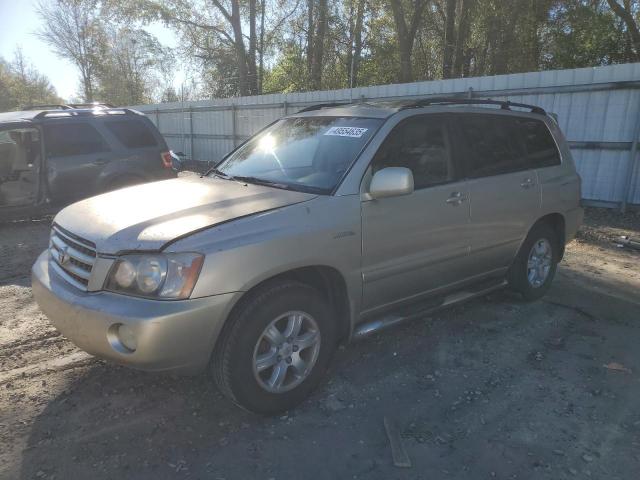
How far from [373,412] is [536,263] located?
8.95ft

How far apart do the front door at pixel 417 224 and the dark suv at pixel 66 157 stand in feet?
17.9

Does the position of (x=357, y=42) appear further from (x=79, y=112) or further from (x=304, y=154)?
(x=304, y=154)

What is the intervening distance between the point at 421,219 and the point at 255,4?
26.7 metres

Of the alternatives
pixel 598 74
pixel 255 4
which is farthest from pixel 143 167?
pixel 255 4

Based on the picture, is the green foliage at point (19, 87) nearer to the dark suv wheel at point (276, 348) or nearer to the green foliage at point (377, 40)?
the green foliage at point (377, 40)

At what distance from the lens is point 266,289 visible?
2.92 metres

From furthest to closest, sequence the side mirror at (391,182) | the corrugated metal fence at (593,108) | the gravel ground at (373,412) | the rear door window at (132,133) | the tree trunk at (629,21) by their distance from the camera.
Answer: the tree trunk at (629,21)
the corrugated metal fence at (593,108)
the rear door window at (132,133)
the side mirror at (391,182)
the gravel ground at (373,412)

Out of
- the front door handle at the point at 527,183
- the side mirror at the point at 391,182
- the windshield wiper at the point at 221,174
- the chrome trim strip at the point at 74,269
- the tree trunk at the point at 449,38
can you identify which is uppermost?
the tree trunk at the point at 449,38

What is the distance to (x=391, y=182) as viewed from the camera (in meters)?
3.27

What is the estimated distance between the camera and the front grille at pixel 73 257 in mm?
2881

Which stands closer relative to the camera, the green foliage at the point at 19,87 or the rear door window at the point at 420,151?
the rear door window at the point at 420,151

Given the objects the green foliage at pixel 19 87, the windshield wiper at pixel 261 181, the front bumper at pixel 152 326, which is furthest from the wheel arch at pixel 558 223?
the green foliage at pixel 19 87

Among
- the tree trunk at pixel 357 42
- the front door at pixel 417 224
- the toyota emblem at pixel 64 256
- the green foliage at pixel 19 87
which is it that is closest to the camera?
the toyota emblem at pixel 64 256

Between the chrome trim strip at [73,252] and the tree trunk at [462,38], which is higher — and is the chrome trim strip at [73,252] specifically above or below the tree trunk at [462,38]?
below
